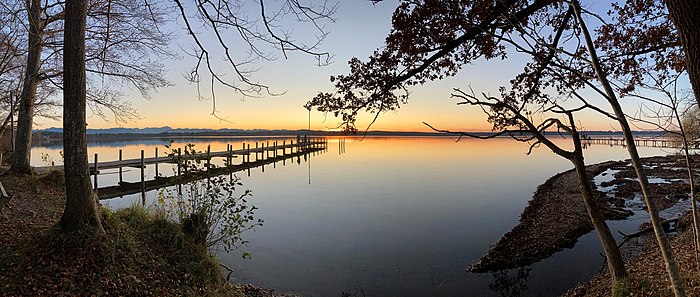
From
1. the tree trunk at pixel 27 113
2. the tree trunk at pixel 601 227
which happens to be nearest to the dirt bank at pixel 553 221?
the tree trunk at pixel 601 227

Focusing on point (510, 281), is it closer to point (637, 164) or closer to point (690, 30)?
point (637, 164)

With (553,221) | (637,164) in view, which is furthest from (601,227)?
(553,221)

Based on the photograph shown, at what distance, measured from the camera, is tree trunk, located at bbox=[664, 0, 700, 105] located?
2.31 metres

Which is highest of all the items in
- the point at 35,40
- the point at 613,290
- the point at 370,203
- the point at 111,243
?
the point at 35,40

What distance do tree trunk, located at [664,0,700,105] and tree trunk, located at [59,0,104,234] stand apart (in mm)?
6163

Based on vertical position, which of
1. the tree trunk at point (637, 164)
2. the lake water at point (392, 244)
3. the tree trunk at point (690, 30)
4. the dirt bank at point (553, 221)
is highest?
the tree trunk at point (690, 30)

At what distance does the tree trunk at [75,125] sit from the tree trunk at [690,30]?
243 inches

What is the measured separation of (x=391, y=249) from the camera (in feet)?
35.9

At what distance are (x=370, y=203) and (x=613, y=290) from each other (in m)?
14.2

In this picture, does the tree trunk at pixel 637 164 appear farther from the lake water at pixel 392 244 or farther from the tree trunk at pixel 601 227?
the lake water at pixel 392 244

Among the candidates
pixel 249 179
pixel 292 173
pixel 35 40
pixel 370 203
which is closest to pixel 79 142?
pixel 35 40

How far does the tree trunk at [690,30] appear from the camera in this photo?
7.57 feet

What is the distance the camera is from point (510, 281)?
8.39 metres

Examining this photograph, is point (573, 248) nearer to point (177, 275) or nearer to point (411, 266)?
point (411, 266)
